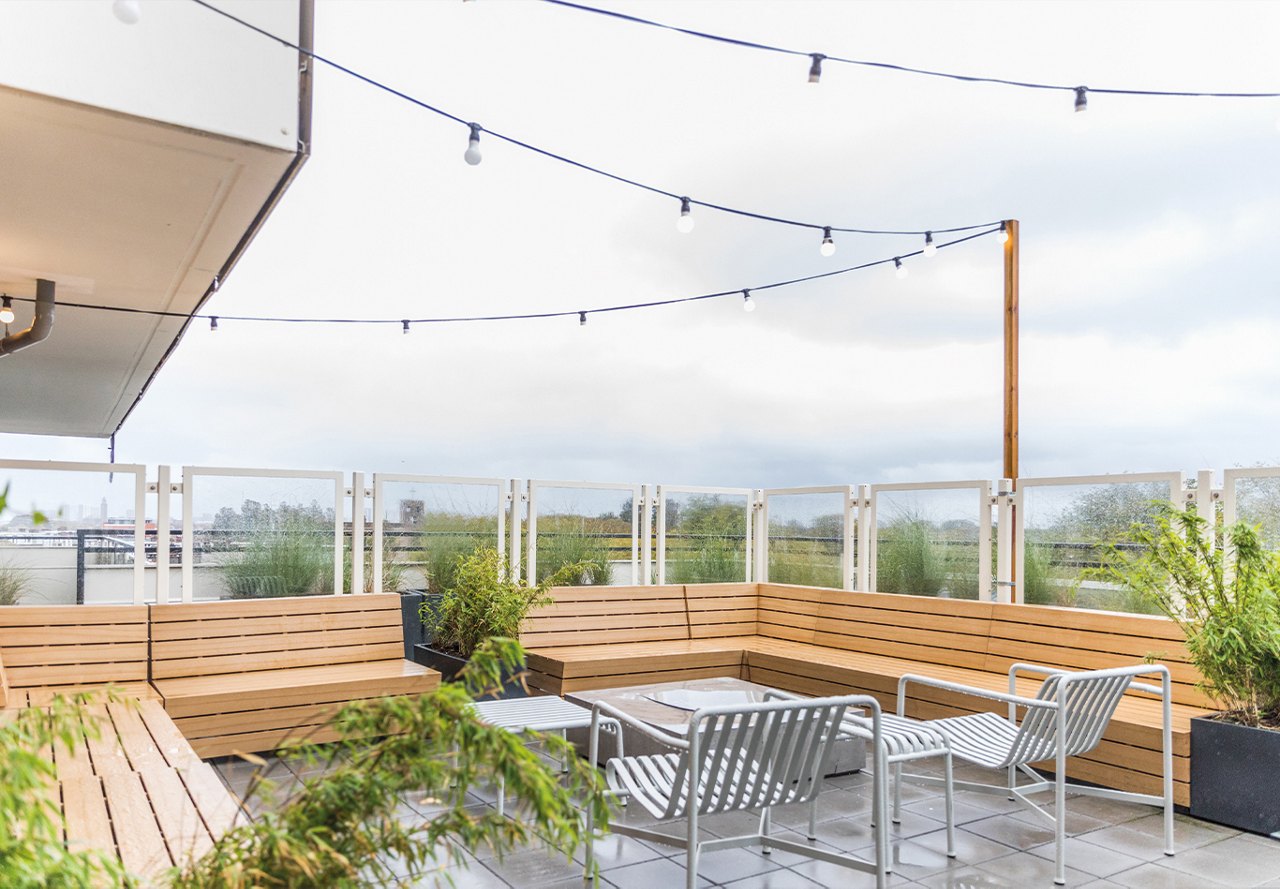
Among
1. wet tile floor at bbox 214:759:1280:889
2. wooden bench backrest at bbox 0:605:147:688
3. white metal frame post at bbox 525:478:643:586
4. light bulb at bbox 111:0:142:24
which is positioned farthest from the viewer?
white metal frame post at bbox 525:478:643:586

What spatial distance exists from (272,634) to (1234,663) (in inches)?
210

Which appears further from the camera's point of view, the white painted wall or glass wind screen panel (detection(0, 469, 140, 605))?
glass wind screen panel (detection(0, 469, 140, 605))

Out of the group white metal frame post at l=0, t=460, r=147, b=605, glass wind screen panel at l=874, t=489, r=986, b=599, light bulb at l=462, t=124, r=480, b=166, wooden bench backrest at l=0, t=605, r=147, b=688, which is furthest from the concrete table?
glass wind screen panel at l=874, t=489, r=986, b=599

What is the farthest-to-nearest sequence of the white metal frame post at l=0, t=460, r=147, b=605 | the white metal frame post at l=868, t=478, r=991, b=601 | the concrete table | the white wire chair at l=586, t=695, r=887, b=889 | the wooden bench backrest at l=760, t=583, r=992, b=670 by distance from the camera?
the white metal frame post at l=868, t=478, r=991, b=601 → the wooden bench backrest at l=760, t=583, r=992, b=670 → the white metal frame post at l=0, t=460, r=147, b=605 → the concrete table → the white wire chair at l=586, t=695, r=887, b=889

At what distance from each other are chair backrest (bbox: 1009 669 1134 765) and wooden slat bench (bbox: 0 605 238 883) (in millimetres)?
3042

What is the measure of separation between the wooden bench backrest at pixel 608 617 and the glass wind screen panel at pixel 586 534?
22cm

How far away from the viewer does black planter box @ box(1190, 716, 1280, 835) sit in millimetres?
4098

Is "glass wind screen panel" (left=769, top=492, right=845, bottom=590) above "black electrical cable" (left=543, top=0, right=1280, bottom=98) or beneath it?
beneath

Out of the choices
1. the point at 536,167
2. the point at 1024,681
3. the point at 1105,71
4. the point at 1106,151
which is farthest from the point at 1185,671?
the point at 536,167

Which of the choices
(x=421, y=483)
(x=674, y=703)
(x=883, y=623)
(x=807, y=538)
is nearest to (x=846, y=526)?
(x=807, y=538)

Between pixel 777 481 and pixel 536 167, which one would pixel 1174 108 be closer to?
pixel 777 481

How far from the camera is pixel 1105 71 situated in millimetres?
5754

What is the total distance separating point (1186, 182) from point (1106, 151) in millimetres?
899

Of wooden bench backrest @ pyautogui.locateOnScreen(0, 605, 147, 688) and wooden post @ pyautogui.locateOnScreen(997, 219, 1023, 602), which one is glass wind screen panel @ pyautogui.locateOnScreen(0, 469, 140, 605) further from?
wooden post @ pyautogui.locateOnScreen(997, 219, 1023, 602)
